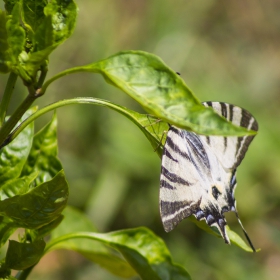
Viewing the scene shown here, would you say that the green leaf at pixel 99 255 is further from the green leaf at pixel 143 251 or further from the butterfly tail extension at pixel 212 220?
the butterfly tail extension at pixel 212 220

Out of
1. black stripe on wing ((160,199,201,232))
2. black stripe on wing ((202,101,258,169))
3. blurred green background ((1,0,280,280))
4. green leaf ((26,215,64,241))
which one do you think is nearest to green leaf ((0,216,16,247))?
green leaf ((26,215,64,241))

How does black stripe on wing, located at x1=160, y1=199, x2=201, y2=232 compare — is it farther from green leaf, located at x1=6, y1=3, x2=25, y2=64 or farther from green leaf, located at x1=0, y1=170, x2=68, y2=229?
green leaf, located at x1=6, y1=3, x2=25, y2=64

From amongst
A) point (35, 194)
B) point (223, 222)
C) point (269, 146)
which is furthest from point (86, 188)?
point (35, 194)

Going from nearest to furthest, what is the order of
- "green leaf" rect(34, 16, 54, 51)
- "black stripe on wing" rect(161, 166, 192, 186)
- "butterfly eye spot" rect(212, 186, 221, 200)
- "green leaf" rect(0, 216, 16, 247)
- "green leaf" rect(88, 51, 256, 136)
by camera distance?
"green leaf" rect(88, 51, 256, 136)
"green leaf" rect(34, 16, 54, 51)
"green leaf" rect(0, 216, 16, 247)
"black stripe on wing" rect(161, 166, 192, 186)
"butterfly eye spot" rect(212, 186, 221, 200)

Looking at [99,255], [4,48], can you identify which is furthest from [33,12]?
[99,255]

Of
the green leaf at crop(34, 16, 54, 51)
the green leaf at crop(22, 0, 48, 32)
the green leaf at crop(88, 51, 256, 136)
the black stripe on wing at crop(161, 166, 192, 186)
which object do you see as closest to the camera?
the green leaf at crop(88, 51, 256, 136)

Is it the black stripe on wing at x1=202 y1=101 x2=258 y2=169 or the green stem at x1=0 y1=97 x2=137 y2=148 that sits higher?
the green stem at x1=0 y1=97 x2=137 y2=148
